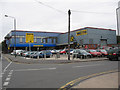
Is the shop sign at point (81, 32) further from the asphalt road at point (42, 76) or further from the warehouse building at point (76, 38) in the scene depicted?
the asphalt road at point (42, 76)

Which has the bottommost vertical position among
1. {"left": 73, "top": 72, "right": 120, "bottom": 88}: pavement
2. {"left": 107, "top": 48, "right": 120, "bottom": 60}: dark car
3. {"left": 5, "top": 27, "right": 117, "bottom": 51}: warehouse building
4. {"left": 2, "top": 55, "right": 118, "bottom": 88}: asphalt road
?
{"left": 2, "top": 55, "right": 118, "bottom": 88}: asphalt road

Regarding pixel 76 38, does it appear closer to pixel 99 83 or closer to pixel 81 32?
pixel 81 32

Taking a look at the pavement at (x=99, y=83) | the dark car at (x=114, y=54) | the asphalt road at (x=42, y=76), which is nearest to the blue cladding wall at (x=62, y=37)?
the dark car at (x=114, y=54)

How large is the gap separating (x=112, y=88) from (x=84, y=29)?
153 ft

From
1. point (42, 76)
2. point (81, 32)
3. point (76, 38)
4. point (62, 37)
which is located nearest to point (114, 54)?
point (42, 76)

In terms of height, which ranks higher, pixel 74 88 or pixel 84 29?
pixel 84 29

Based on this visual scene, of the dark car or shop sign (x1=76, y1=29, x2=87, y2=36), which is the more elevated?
shop sign (x1=76, y1=29, x2=87, y2=36)

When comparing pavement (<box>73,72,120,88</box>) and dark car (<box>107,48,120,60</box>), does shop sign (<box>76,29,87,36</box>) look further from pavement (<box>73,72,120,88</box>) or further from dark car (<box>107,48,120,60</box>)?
pavement (<box>73,72,120,88</box>)

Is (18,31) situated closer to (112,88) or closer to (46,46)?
(46,46)

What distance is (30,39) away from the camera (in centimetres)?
2427

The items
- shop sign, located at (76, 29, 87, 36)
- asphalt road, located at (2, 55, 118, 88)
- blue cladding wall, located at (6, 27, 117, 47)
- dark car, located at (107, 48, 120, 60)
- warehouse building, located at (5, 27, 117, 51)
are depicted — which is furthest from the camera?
blue cladding wall, located at (6, 27, 117, 47)

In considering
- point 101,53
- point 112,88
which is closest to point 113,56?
point 101,53

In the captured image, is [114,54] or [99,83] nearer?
[99,83]

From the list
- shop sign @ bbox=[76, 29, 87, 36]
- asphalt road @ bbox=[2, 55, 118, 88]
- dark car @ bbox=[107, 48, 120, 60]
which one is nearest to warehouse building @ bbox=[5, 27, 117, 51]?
shop sign @ bbox=[76, 29, 87, 36]
